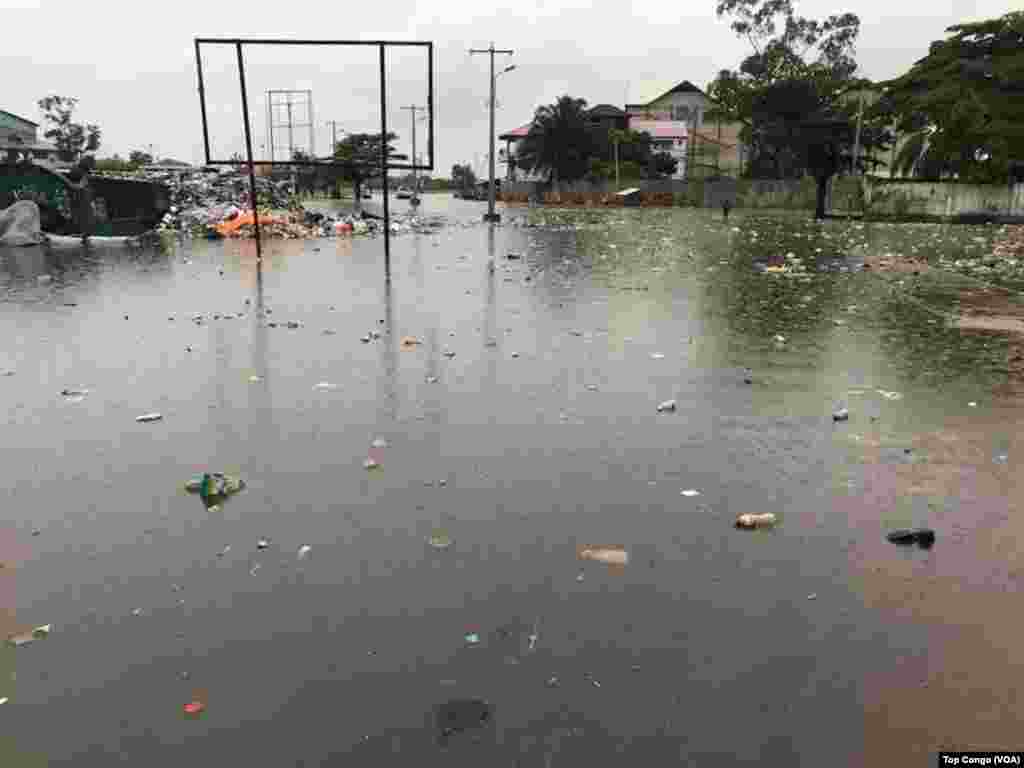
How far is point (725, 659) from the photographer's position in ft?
7.75

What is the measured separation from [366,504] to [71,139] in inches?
2579

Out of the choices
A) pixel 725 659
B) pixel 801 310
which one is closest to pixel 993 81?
pixel 801 310

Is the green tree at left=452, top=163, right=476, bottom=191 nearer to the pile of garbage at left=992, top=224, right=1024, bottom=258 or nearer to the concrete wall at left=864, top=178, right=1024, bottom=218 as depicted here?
the concrete wall at left=864, top=178, right=1024, bottom=218

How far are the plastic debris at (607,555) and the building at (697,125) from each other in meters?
65.5

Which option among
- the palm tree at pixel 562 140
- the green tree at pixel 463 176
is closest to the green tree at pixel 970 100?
the palm tree at pixel 562 140

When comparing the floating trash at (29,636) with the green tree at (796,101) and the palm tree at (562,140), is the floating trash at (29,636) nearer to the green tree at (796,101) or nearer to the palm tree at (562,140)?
the green tree at (796,101)

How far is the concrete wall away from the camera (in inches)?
1329

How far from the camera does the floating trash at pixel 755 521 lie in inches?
127

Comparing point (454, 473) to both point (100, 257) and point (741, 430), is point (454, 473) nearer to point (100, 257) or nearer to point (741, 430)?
point (741, 430)

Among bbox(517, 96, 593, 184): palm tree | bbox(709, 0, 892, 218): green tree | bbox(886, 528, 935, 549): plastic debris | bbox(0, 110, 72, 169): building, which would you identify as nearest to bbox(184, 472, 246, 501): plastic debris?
bbox(886, 528, 935, 549): plastic debris

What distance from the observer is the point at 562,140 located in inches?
2361

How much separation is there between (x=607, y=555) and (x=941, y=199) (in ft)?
124

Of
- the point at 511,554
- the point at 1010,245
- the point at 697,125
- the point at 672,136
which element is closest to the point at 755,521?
the point at 511,554

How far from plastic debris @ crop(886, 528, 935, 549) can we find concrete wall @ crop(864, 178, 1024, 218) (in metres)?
36.0
